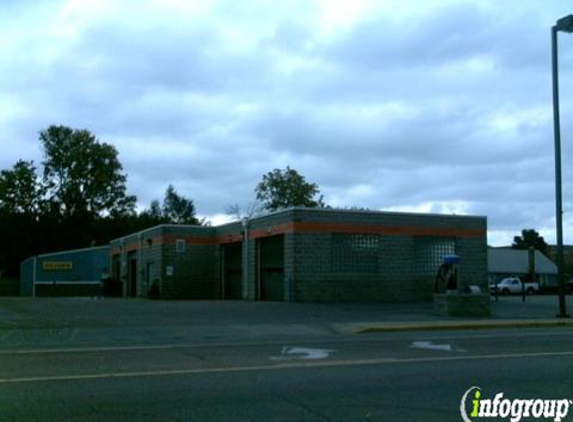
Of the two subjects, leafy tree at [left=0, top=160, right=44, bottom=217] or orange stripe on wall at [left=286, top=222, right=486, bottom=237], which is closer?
orange stripe on wall at [left=286, top=222, right=486, bottom=237]

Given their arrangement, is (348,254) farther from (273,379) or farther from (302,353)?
(273,379)

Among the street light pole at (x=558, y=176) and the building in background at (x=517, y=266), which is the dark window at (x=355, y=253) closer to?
the street light pole at (x=558, y=176)

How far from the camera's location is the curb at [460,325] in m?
20.2

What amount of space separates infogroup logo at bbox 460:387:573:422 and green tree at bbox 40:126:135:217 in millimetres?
78753

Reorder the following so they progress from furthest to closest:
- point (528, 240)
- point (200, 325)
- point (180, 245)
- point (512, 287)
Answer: point (528, 240)
point (512, 287)
point (180, 245)
point (200, 325)

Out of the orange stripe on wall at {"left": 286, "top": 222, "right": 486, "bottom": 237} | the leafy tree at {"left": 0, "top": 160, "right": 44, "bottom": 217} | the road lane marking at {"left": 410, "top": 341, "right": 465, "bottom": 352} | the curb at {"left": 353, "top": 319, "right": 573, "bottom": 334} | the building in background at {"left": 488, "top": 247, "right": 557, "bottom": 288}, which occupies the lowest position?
the curb at {"left": 353, "top": 319, "right": 573, "bottom": 334}

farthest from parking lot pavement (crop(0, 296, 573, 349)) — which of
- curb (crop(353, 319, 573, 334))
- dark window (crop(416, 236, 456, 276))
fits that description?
dark window (crop(416, 236, 456, 276))

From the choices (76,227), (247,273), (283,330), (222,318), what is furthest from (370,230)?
(76,227)

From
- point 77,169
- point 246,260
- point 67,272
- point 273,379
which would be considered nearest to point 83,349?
point 273,379

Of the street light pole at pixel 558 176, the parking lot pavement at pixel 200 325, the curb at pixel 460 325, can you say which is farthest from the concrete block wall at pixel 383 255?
the curb at pixel 460 325

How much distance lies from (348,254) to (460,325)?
1522 cm

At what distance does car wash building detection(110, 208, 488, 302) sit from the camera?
35.3 m

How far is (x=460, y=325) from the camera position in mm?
21281

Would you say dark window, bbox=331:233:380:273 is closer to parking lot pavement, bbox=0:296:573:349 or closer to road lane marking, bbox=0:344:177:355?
parking lot pavement, bbox=0:296:573:349
